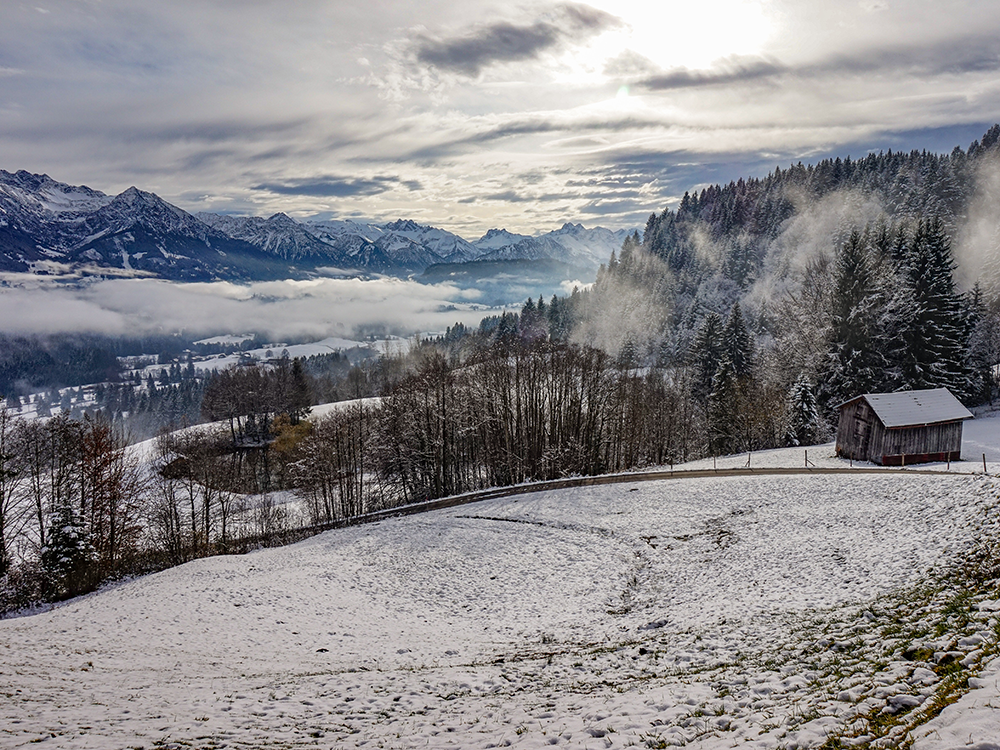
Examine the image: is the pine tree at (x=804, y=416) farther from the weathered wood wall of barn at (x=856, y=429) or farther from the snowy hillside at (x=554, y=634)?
the snowy hillside at (x=554, y=634)

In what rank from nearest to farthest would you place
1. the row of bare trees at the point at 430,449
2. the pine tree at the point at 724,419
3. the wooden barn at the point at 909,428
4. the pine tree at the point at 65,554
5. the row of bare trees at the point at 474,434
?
the pine tree at the point at 65,554 → the wooden barn at the point at 909,428 → the row of bare trees at the point at 430,449 → the row of bare trees at the point at 474,434 → the pine tree at the point at 724,419

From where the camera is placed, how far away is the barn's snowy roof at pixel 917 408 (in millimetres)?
35875

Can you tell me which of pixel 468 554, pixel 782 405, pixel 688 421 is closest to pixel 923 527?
pixel 468 554

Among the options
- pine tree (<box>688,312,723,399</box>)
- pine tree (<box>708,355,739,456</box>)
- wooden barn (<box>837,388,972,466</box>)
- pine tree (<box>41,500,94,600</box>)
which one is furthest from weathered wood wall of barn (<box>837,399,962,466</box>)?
pine tree (<box>41,500,94,600</box>)

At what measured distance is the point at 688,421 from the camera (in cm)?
6444

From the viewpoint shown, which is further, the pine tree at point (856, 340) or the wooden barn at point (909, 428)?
the pine tree at point (856, 340)

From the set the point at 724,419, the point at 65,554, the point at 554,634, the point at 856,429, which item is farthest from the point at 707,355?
the point at 65,554

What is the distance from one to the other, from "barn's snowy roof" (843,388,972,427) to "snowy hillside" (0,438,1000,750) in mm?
10918

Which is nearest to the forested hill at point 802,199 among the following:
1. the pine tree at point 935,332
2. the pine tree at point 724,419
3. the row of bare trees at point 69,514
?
the pine tree at point 935,332

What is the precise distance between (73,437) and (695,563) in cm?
4111

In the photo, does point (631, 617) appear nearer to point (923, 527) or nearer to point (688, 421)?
point (923, 527)

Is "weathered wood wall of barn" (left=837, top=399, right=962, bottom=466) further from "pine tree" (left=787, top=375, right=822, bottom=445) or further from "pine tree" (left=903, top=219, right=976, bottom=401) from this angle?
"pine tree" (left=903, top=219, right=976, bottom=401)

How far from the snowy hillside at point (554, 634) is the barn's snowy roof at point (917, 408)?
10918 mm

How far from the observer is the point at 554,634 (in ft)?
52.7
